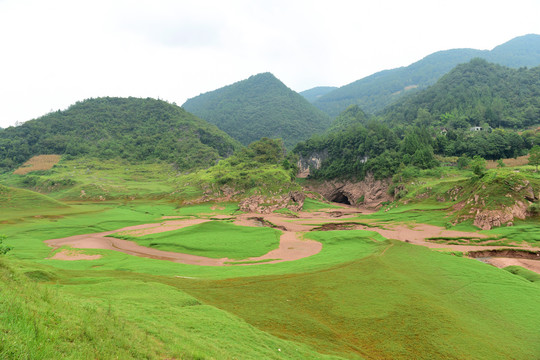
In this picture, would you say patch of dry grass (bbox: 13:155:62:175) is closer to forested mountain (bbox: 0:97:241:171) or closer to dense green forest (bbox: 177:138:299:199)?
forested mountain (bbox: 0:97:241:171)

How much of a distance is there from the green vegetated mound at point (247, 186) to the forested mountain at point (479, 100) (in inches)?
2583

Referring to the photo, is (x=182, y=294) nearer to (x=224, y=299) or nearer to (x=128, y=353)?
(x=224, y=299)

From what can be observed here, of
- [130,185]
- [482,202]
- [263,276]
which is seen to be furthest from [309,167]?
[263,276]

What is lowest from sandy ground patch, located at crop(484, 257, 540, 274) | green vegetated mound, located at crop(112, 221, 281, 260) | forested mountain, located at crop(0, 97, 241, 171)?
sandy ground patch, located at crop(484, 257, 540, 274)

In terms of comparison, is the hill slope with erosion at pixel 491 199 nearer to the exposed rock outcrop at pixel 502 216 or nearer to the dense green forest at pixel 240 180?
the exposed rock outcrop at pixel 502 216

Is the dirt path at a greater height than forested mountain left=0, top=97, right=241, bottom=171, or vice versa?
forested mountain left=0, top=97, right=241, bottom=171

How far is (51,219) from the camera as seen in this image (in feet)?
174

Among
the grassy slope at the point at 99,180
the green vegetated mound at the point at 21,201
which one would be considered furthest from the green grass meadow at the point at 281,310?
the grassy slope at the point at 99,180

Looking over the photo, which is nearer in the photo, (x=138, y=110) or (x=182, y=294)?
(x=182, y=294)

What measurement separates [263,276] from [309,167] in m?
104

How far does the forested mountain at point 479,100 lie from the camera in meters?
104

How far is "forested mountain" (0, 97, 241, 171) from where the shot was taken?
130238 millimetres

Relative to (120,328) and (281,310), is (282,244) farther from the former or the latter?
→ (120,328)

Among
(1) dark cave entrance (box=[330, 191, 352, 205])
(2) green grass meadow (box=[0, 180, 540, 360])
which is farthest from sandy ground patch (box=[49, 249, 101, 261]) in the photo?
(1) dark cave entrance (box=[330, 191, 352, 205])
